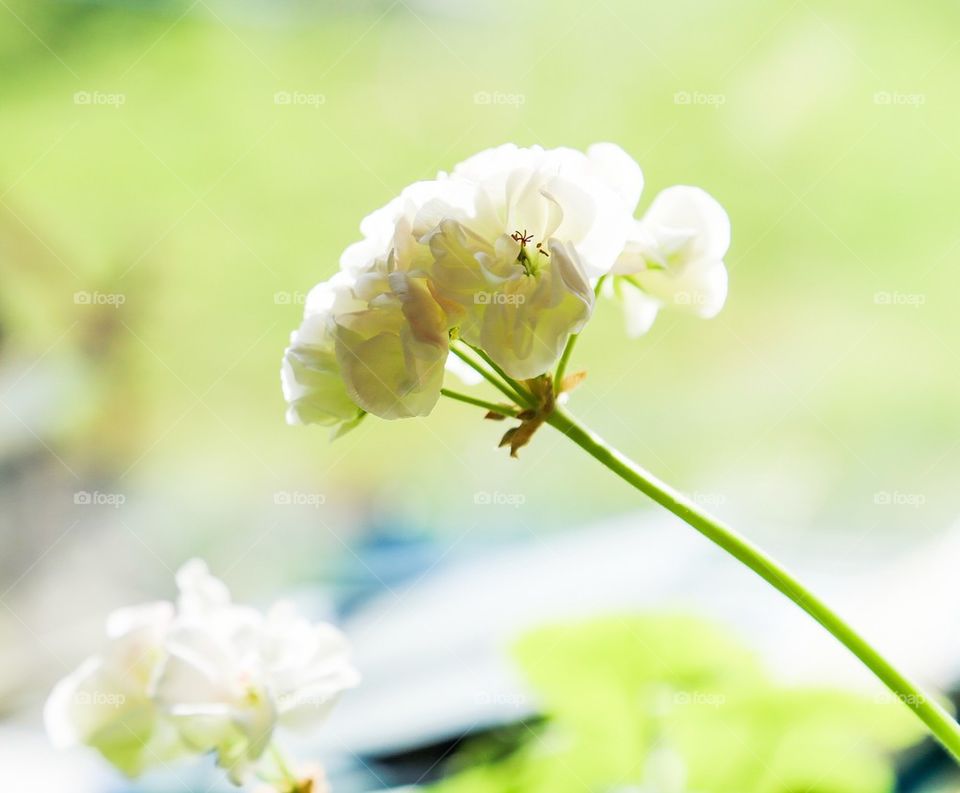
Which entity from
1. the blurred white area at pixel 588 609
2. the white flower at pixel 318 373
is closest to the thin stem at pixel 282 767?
the white flower at pixel 318 373

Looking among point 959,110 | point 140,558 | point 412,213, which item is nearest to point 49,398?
point 140,558

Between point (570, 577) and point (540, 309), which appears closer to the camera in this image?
point (540, 309)

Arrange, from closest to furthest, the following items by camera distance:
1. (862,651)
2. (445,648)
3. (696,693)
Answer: (862,651) → (696,693) → (445,648)

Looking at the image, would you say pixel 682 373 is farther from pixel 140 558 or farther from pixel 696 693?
pixel 140 558

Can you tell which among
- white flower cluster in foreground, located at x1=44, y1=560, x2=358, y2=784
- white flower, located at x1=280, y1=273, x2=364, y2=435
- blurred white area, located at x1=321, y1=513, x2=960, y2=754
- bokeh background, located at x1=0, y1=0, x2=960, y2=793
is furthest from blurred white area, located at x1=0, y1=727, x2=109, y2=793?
white flower, located at x1=280, y1=273, x2=364, y2=435

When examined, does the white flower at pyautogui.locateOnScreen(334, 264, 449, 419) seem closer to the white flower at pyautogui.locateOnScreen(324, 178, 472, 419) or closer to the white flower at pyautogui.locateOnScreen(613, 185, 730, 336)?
the white flower at pyautogui.locateOnScreen(324, 178, 472, 419)

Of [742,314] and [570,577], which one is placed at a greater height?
[742,314]

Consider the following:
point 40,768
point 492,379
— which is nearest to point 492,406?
point 492,379
